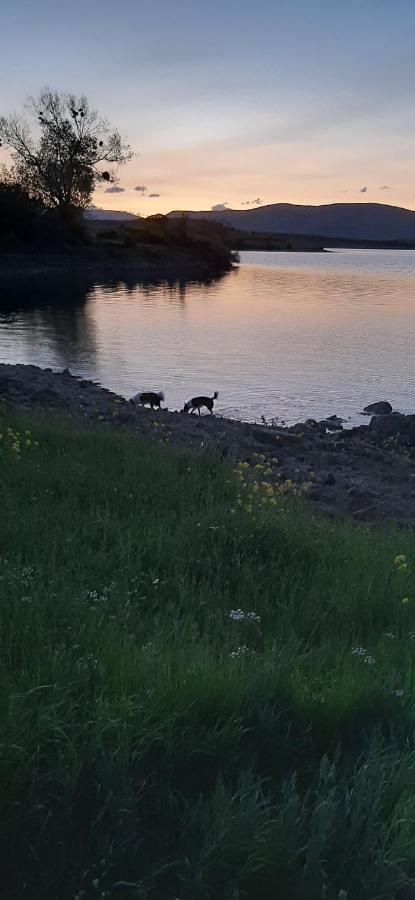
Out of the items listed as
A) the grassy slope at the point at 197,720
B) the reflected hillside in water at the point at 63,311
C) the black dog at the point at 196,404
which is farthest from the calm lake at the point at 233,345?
the grassy slope at the point at 197,720

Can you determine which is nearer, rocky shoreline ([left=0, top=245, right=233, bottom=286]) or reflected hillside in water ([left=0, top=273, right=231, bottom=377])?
reflected hillside in water ([left=0, top=273, right=231, bottom=377])

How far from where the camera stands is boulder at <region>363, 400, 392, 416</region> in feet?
67.5

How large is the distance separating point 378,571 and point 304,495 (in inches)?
186

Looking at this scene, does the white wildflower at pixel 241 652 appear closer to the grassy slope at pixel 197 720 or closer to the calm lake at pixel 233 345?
the grassy slope at pixel 197 720

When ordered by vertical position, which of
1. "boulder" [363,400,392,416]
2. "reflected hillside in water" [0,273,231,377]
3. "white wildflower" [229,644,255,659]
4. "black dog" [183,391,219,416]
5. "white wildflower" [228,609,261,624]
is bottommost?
"boulder" [363,400,392,416]

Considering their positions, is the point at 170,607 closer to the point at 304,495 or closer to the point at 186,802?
the point at 186,802

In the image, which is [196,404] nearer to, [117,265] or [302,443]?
[302,443]

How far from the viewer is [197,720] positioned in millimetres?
3484

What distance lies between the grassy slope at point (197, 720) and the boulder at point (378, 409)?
14538 mm

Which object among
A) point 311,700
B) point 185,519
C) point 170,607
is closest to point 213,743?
point 311,700

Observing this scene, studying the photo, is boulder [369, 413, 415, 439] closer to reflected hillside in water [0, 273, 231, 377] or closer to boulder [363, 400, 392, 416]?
boulder [363, 400, 392, 416]

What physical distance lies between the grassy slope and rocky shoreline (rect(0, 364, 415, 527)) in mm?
4766

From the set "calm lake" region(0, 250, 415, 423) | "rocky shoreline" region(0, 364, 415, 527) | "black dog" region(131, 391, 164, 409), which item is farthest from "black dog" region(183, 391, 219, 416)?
"calm lake" region(0, 250, 415, 423)

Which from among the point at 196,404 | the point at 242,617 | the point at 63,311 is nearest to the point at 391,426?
the point at 196,404
